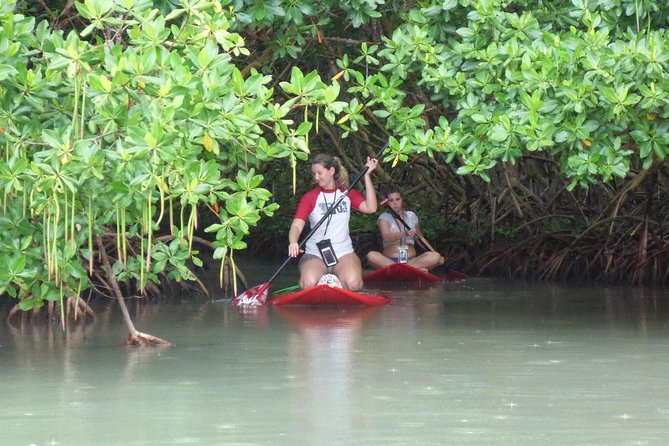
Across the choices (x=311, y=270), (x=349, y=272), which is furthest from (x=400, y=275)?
(x=311, y=270)

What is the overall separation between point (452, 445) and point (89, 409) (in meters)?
1.46

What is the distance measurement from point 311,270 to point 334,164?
771 mm

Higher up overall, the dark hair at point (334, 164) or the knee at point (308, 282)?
the dark hair at point (334, 164)

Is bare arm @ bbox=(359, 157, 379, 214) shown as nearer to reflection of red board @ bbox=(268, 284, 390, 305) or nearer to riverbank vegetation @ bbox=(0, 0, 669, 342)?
reflection of red board @ bbox=(268, 284, 390, 305)

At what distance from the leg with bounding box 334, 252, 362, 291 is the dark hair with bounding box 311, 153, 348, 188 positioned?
567 mm

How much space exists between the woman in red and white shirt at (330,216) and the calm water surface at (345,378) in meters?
0.72

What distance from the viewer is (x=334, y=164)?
10.4 m

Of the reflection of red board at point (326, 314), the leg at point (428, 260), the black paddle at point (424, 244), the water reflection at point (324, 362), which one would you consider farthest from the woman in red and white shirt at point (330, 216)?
the leg at point (428, 260)

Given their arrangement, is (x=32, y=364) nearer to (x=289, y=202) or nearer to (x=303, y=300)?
(x=303, y=300)

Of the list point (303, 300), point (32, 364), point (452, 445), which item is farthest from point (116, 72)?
point (303, 300)

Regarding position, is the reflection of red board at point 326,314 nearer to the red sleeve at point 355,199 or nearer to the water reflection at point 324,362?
the water reflection at point 324,362

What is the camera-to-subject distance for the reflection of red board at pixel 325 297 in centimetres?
998

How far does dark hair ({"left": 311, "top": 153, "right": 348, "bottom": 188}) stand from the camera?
33.9 feet

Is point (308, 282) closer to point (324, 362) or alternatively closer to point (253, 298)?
point (253, 298)
